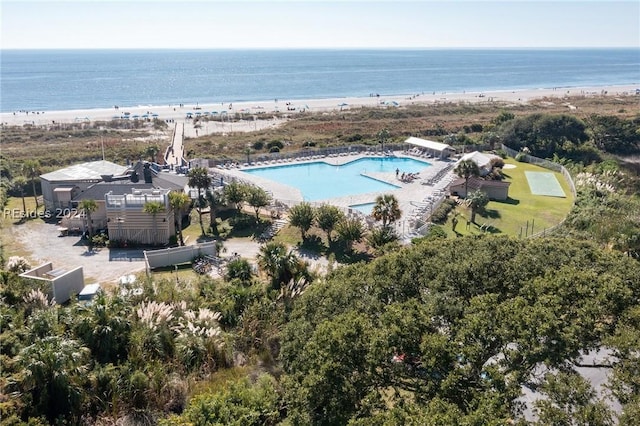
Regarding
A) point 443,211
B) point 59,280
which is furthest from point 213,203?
point 443,211

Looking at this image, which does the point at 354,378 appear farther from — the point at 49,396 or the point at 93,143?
the point at 93,143

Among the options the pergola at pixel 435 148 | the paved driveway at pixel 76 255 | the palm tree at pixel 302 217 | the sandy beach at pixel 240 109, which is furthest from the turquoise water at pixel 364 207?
the sandy beach at pixel 240 109

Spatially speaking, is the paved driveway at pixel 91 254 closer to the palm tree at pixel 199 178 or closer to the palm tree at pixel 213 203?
the palm tree at pixel 213 203

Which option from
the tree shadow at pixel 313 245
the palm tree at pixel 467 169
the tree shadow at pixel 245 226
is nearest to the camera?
the tree shadow at pixel 313 245

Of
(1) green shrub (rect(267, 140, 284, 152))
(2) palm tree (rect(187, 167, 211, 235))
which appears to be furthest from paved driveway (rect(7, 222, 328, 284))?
(1) green shrub (rect(267, 140, 284, 152))

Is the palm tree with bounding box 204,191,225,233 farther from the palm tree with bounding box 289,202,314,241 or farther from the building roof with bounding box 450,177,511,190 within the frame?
the building roof with bounding box 450,177,511,190

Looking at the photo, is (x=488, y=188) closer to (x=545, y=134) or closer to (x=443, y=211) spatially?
(x=443, y=211)

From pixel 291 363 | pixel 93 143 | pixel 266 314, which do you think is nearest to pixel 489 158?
pixel 266 314
